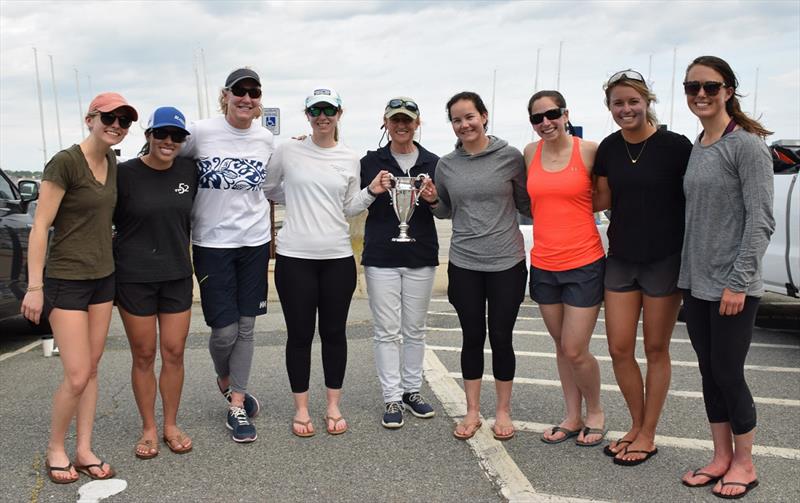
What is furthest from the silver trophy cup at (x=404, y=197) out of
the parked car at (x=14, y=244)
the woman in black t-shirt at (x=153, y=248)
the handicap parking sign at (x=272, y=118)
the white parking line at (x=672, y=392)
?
the handicap parking sign at (x=272, y=118)

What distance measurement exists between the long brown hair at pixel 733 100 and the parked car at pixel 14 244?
5.54 meters

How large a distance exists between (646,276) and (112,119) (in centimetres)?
284

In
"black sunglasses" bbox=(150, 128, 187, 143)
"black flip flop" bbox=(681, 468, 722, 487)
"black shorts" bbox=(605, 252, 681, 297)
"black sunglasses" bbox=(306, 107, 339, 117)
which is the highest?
"black sunglasses" bbox=(306, 107, 339, 117)

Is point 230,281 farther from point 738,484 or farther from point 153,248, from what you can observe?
point 738,484

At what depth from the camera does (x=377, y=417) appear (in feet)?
14.8

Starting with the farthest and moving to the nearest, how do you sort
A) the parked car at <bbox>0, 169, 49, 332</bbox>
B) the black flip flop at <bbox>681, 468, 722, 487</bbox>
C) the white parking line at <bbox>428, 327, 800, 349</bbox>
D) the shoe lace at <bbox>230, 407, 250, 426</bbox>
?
the white parking line at <bbox>428, 327, 800, 349</bbox> < the parked car at <bbox>0, 169, 49, 332</bbox> < the shoe lace at <bbox>230, 407, 250, 426</bbox> < the black flip flop at <bbox>681, 468, 722, 487</bbox>

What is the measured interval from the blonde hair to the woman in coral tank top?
10.4 inches

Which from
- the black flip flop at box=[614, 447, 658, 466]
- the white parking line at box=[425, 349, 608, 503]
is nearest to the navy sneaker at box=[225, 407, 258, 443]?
the white parking line at box=[425, 349, 608, 503]

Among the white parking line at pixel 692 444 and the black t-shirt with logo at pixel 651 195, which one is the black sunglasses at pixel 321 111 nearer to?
the black t-shirt with logo at pixel 651 195

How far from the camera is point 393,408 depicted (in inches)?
171

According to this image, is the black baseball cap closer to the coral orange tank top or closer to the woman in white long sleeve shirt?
the woman in white long sleeve shirt

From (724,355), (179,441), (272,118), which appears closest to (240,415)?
(179,441)

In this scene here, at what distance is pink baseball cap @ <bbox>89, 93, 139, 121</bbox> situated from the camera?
3.41m

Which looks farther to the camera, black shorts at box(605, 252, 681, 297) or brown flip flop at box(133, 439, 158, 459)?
brown flip flop at box(133, 439, 158, 459)
